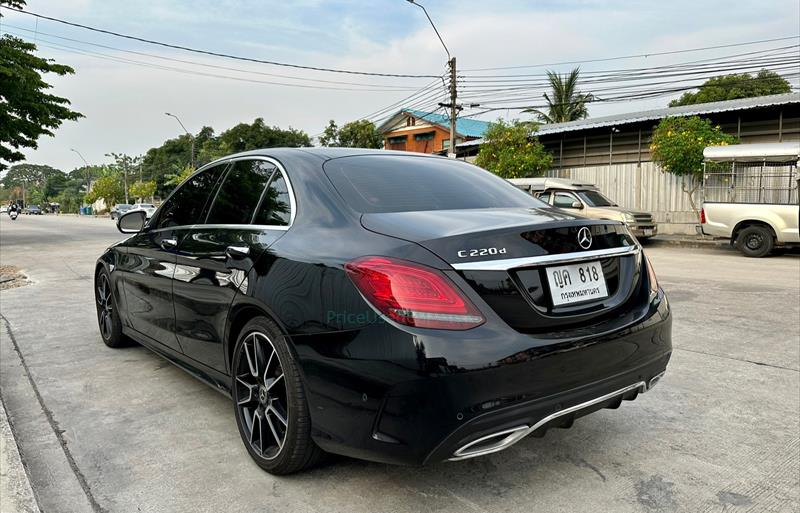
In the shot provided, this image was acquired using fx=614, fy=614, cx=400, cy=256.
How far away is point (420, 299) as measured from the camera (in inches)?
86.4

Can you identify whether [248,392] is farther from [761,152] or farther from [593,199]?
[761,152]

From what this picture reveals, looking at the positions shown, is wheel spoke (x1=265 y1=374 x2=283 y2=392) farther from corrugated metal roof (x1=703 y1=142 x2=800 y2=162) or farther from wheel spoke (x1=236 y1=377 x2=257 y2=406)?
corrugated metal roof (x1=703 y1=142 x2=800 y2=162)

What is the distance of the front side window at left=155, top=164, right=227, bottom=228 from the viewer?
12.3 ft

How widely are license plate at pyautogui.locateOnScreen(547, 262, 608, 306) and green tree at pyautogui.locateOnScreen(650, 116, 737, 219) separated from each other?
54.3ft

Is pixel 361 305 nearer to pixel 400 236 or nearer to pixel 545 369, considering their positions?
pixel 400 236

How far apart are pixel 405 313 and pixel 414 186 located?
1053 mm

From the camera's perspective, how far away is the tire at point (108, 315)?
16.1 ft

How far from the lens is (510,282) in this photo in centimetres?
228

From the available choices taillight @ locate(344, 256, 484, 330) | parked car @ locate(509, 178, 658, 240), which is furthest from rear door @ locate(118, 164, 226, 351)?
parked car @ locate(509, 178, 658, 240)

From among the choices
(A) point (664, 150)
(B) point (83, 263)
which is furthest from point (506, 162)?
(B) point (83, 263)

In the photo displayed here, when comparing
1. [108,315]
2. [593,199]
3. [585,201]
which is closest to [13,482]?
[108,315]

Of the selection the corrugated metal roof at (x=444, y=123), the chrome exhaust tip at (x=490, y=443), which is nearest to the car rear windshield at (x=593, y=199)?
the chrome exhaust tip at (x=490, y=443)

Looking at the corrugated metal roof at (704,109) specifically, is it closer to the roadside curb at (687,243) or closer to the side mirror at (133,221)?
the roadside curb at (687,243)

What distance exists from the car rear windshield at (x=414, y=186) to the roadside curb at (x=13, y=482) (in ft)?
5.85
